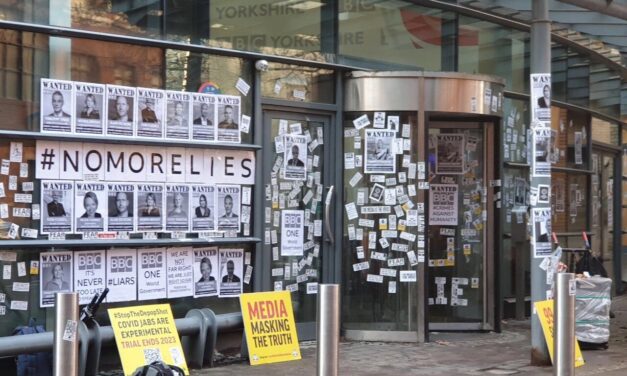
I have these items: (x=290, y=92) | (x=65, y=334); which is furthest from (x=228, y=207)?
(x=65, y=334)

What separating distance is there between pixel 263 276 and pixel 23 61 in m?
3.37

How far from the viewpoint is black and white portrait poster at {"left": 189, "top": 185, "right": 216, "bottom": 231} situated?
9.11m

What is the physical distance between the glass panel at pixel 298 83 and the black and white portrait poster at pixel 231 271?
176 centimetres

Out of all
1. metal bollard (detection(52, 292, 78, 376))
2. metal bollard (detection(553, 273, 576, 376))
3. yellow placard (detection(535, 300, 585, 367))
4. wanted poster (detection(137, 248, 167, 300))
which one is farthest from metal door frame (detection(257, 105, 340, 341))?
metal bollard (detection(52, 292, 78, 376))

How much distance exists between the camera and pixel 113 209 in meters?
8.52

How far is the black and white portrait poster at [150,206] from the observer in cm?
870

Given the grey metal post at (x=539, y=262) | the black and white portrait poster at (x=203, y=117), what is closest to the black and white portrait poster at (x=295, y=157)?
the black and white portrait poster at (x=203, y=117)

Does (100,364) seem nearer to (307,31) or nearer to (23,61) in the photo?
(23,61)

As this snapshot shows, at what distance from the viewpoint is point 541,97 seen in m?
8.88

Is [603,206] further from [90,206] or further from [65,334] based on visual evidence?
[65,334]

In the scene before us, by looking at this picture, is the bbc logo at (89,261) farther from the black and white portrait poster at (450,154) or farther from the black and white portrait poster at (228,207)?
the black and white portrait poster at (450,154)

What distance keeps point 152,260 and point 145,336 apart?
0.93m

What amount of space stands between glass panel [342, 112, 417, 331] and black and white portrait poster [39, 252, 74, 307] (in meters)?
3.45

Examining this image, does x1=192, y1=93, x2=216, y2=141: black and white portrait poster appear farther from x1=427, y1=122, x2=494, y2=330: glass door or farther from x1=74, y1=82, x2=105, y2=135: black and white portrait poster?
x1=427, y1=122, x2=494, y2=330: glass door
